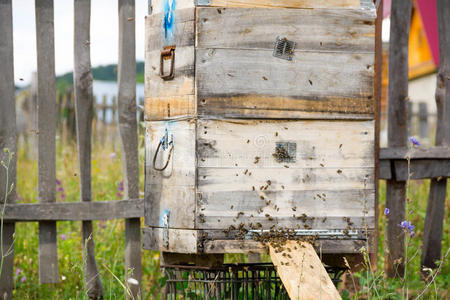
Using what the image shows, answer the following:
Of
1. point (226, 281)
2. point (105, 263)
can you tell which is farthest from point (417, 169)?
point (105, 263)

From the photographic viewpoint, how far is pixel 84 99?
377 cm

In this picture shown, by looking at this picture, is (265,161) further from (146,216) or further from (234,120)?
(146,216)

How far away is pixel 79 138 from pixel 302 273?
1.89m

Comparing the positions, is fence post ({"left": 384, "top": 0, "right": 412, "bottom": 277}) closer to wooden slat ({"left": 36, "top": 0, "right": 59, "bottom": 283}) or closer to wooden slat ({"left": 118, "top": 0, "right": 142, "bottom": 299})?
wooden slat ({"left": 118, "top": 0, "right": 142, "bottom": 299})

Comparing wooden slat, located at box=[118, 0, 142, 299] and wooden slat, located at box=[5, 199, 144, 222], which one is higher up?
wooden slat, located at box=[118, 0, 142, 299]

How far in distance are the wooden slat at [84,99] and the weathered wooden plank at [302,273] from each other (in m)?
1.51

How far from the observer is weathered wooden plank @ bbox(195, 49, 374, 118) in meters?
2.86

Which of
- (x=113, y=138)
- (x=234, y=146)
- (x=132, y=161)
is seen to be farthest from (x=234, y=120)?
(x=113, y=138)

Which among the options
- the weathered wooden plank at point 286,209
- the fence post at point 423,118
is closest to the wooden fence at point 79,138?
the weathered wooden plank at point 286,209

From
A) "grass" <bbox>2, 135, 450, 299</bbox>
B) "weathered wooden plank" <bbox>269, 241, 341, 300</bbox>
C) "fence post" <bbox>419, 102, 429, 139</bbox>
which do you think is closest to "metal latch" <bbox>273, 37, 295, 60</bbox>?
"weathered wooden plank" <bbox>269, 241, 341, 300</bbox>

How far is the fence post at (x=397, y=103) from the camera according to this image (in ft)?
13.8

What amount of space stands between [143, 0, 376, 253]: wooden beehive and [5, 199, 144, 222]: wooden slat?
783 millimetres

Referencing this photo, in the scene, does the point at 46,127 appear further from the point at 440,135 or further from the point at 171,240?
the point at 440,135

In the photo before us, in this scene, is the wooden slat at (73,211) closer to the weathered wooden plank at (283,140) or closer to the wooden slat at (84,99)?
the wooden slat at (84,99)
